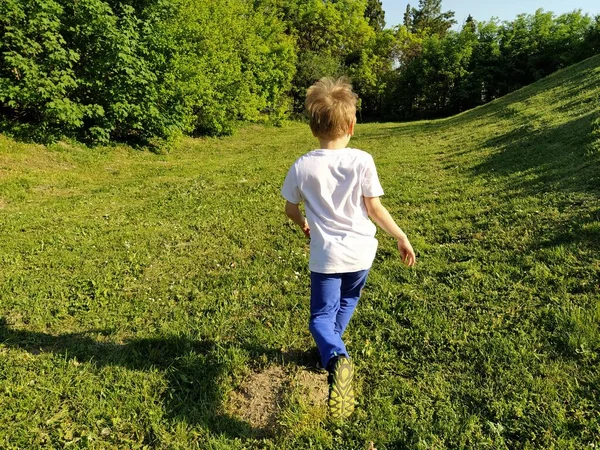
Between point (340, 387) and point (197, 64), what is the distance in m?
18.5

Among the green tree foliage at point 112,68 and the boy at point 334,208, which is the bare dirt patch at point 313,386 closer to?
the boy at point 334,208

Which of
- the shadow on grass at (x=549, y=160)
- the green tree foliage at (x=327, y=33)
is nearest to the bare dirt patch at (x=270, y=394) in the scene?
the shadow on grass at (x=549, y=160)

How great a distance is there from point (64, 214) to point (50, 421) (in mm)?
6249

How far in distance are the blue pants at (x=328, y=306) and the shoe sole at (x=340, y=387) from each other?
12cm

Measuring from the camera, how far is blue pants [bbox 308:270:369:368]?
2762 millimetres

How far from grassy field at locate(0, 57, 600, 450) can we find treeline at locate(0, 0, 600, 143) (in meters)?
5.52

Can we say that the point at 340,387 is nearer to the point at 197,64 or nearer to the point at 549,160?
the point at 549,160

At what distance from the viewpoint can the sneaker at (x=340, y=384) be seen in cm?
259

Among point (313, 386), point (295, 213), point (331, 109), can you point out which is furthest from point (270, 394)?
point (331, 109)

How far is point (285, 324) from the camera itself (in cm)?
422

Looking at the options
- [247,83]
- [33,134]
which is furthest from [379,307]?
[247,83]

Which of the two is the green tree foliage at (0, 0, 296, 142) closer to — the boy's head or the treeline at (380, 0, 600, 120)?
the boy's head

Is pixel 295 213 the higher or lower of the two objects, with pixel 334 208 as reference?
lower

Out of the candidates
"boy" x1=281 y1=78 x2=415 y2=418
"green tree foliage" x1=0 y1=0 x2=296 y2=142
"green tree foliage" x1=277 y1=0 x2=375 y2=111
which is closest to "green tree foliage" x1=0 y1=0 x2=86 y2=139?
"green tree foliage" x1=0 y1=0 x2=296 y2=142
